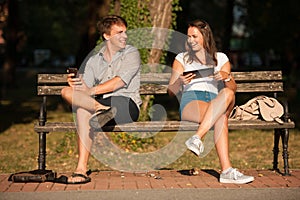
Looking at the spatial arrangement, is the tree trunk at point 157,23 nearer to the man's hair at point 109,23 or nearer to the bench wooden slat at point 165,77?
the bench wooden slat at point 165,77

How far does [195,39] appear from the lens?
677 centimetres

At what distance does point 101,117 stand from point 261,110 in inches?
65.0

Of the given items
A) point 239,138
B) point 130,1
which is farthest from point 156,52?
point 239,138

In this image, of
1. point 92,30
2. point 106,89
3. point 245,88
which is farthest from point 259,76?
point 92,30

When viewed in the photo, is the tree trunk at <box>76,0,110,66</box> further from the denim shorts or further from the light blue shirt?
the denim shorts

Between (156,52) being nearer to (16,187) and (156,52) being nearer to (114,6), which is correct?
(114,6)

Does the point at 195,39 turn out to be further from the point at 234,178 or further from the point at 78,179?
the point at 78,179

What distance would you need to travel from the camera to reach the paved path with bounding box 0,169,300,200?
5.75 m

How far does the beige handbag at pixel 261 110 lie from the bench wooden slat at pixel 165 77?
0.48 metres

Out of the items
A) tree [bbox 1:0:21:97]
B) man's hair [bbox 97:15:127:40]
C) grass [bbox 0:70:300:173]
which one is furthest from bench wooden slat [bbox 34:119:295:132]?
tree [bbox 1:0:21:97]

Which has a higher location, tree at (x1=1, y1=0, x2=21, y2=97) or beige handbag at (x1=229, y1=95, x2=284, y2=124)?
tree at (x1=1, y1=0, x2=21, y2=97)

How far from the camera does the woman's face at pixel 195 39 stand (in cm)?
674

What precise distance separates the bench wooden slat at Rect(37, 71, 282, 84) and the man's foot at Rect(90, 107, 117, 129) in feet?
3.22

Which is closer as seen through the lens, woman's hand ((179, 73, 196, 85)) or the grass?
woman's hand ((179, 73, 196, 85))
